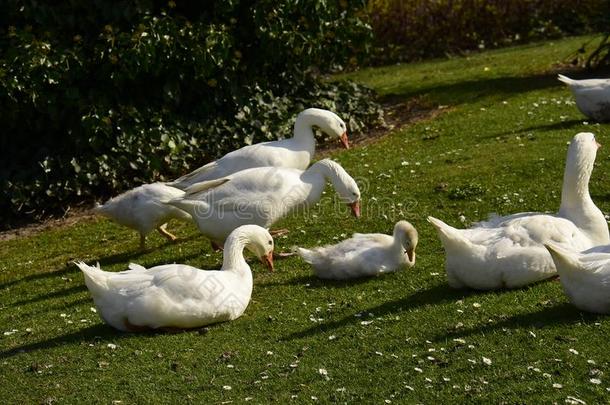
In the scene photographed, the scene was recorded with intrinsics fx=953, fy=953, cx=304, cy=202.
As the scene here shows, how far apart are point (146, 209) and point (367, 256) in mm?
2973

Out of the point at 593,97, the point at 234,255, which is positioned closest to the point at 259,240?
the point at 234,255

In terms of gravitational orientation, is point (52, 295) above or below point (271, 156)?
below

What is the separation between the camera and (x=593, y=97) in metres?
13.4

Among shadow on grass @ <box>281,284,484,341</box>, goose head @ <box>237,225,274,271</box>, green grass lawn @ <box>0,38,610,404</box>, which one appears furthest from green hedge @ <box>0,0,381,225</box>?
shadow on grass @ <box>281,284,484,341</box>

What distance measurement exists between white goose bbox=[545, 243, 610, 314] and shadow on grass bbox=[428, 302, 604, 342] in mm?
113

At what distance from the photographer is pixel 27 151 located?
14.2m

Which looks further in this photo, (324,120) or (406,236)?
(324,120)

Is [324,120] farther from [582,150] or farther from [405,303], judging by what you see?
[405,303]

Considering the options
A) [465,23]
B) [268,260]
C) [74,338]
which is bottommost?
[74,338]

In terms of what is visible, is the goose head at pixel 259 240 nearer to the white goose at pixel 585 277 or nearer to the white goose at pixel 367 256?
the white goose at pixel 367 256

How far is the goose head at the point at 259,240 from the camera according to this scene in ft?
28.0

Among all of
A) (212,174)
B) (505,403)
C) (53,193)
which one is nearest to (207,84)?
(53,193)

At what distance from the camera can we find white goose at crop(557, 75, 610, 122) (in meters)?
13.3

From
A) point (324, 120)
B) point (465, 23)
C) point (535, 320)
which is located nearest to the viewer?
point (535, 320)
